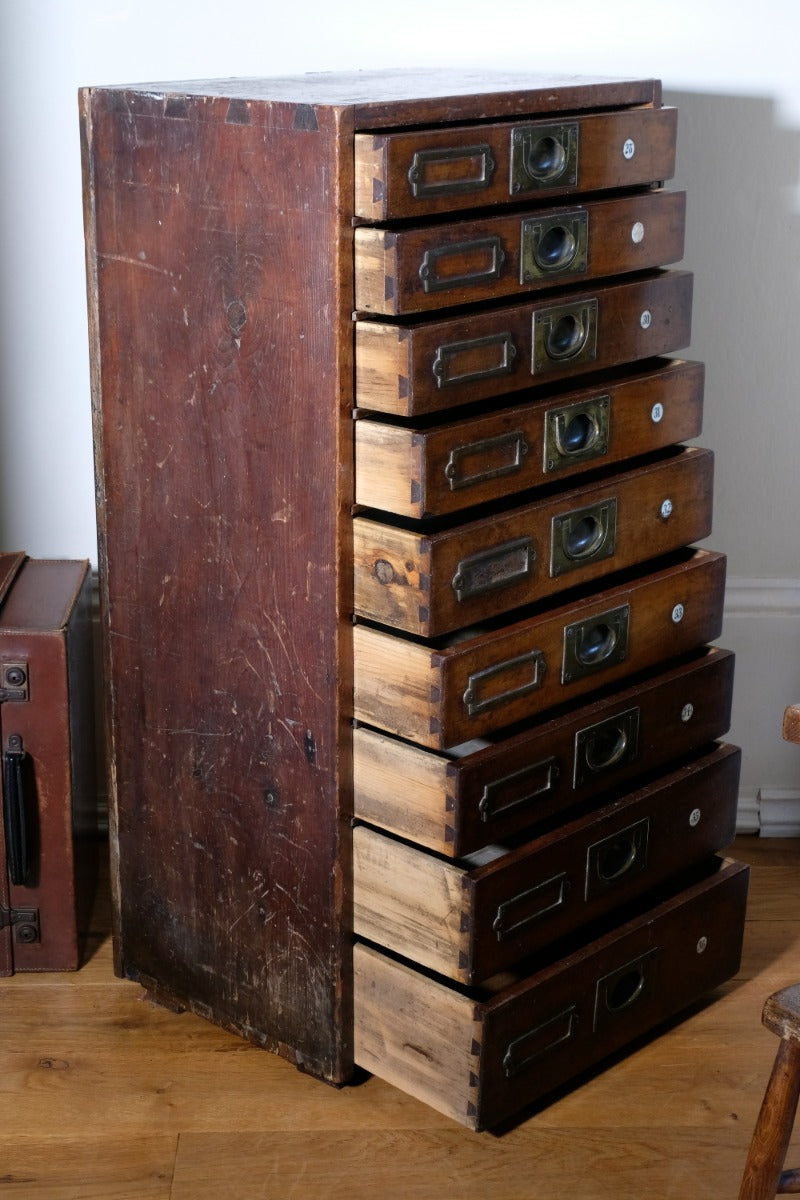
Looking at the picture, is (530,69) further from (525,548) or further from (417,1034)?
(417,1034)

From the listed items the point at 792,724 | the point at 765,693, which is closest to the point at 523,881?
the point at 792,724

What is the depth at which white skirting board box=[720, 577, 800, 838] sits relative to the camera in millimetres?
2639

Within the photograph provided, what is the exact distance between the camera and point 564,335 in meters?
1.81

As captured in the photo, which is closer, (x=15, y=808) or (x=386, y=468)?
(x=386, y=468)

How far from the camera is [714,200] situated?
2445 millimetres

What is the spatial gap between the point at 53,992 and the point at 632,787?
2.79 ft

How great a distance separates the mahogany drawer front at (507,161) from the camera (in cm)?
159

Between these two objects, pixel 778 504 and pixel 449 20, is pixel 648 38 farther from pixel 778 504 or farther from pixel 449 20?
pixel 778 504

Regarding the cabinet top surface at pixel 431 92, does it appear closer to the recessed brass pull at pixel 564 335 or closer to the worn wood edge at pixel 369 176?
the worn wood edge at pixel 369 176

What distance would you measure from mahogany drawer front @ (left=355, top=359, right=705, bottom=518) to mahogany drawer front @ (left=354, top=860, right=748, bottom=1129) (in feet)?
1.89

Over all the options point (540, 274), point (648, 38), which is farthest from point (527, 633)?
point (648, 38)

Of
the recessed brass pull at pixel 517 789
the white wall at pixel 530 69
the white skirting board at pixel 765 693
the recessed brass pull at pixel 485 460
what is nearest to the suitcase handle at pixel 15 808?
the white wall at pixel 530 69

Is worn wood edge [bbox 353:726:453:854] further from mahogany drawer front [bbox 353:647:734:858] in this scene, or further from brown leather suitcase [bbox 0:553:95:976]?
brown leather suitcase [bbox 0:553:95:976]

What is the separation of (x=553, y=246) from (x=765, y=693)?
114 centimetres
